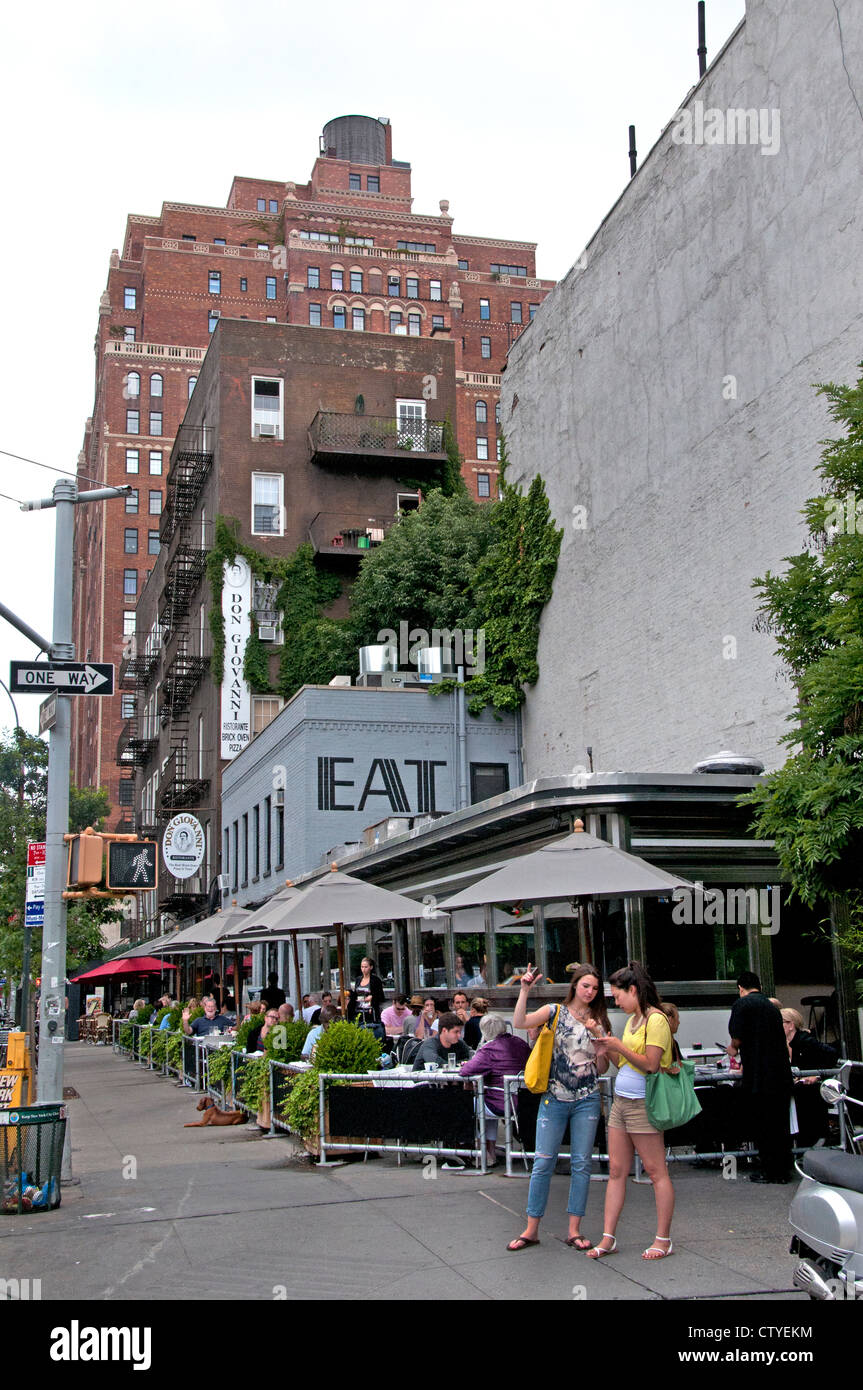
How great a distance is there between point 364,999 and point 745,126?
586 inches

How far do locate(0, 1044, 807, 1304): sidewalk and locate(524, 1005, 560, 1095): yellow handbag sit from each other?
104cm

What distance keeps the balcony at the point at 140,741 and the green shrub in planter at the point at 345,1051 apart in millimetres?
46792

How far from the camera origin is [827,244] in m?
18.7

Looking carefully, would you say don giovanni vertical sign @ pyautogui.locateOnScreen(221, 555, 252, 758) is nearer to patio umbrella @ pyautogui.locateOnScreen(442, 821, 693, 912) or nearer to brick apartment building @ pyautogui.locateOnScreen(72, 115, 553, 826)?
patio umbrella @ pyautogui.locateOnScreen(442, 821, 693, 912)

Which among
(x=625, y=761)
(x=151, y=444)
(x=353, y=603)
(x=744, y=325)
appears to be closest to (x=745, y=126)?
(x=744, y=325)

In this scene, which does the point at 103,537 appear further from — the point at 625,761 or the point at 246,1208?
the point at 246,1208

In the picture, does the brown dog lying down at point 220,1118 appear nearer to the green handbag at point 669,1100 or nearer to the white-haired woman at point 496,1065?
the white-haired woman at point 496,1065

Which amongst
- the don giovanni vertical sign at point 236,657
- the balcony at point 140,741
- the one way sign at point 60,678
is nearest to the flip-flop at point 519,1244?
the one way sign at point 60,678

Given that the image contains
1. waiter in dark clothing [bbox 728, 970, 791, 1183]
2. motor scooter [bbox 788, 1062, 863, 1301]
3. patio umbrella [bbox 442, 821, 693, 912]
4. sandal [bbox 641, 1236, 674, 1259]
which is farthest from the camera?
patio umbrella [bbox 442, 821, 693, 912]

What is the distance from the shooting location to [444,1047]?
13812 mm

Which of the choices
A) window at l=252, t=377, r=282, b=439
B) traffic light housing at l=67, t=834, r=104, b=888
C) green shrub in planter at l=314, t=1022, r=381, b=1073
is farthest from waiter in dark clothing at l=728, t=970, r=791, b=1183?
window at l=252, t=377, r=282, b=439

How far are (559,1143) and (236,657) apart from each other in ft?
112

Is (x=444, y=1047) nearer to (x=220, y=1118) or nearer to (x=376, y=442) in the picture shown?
(x=220, y=1118)

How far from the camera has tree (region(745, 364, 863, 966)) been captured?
10922 mm
